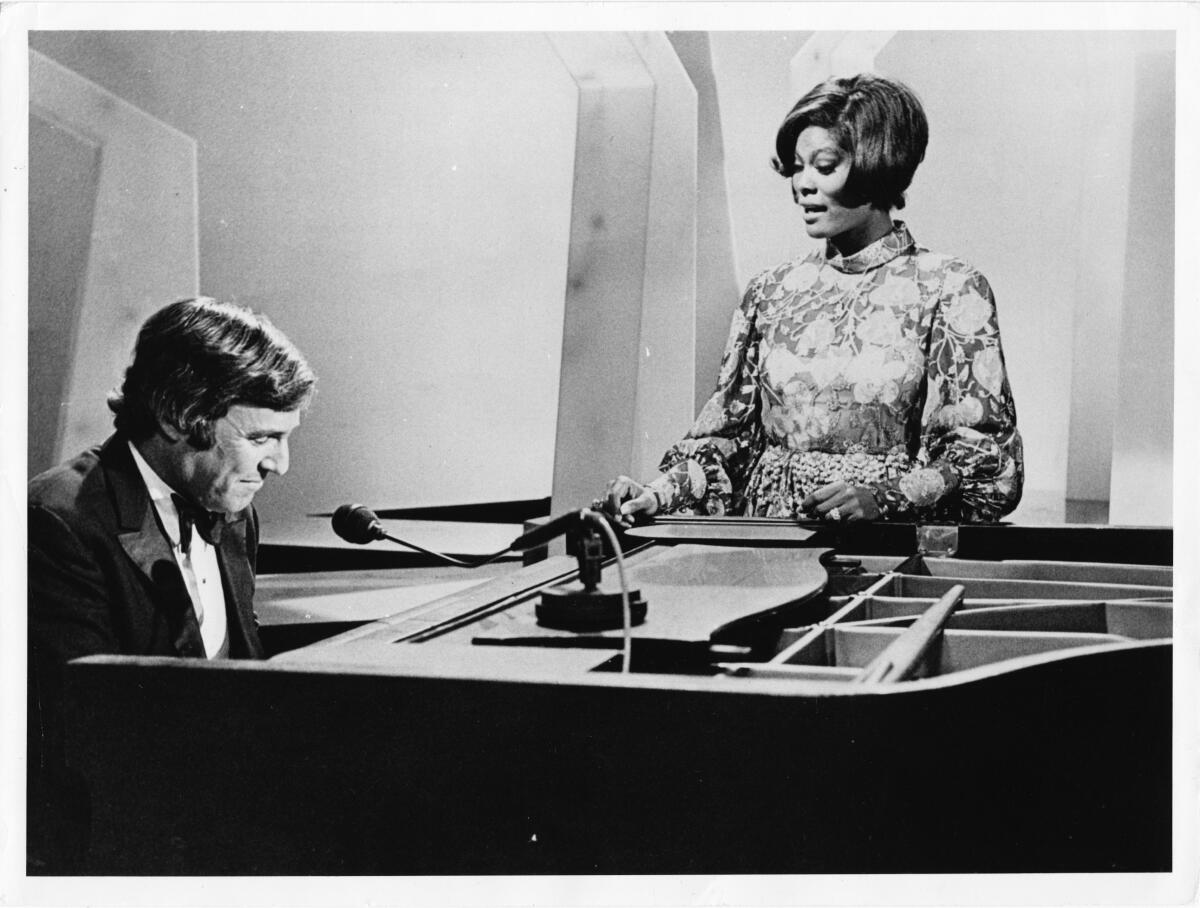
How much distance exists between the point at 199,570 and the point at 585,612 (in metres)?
0.65

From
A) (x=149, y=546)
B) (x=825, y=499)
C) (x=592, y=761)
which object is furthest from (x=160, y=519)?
(x=825, y=499)

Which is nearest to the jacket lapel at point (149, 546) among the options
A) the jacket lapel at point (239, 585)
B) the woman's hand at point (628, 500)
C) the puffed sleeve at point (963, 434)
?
the jacket lapel at point (239, 585)

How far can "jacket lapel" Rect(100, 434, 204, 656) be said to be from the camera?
5.39ft

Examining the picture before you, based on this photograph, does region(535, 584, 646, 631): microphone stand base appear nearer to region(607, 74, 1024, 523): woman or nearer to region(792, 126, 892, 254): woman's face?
region(607, 74, 1024, 523): woman

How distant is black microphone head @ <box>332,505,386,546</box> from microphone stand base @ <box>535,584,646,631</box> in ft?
0.85

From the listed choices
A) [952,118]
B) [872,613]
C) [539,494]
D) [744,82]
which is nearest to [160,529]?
[872,613]

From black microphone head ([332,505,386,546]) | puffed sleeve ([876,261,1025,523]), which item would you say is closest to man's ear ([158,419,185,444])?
black microphone head ([332,505,386,546])

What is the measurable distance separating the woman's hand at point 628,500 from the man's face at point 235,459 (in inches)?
33.7

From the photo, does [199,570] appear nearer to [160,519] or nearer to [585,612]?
[160,519]

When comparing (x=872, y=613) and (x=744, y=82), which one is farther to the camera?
(x=744, y=82)

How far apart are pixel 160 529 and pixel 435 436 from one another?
121 centimetres

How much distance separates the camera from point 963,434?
2.55 metres
